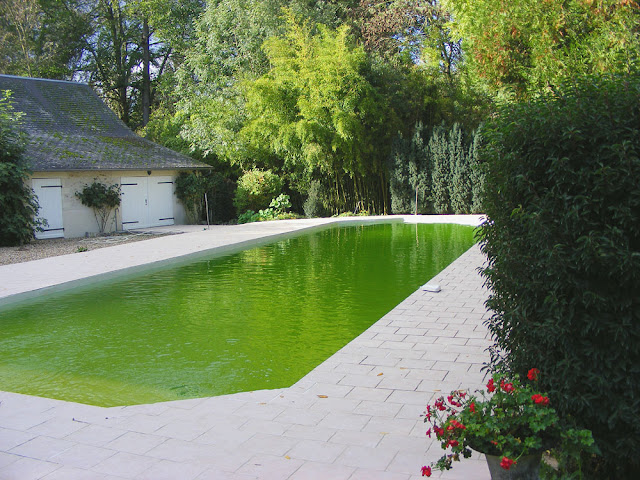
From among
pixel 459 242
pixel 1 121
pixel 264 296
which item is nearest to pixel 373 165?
pixel 459 242

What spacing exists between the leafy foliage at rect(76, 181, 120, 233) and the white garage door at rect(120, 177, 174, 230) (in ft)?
1.71

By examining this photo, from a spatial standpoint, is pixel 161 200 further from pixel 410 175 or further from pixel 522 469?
pixel 522 469

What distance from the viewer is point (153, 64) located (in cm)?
3228

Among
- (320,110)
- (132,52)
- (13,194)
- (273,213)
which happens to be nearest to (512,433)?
(13,194)

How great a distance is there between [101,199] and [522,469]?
16.6 metres

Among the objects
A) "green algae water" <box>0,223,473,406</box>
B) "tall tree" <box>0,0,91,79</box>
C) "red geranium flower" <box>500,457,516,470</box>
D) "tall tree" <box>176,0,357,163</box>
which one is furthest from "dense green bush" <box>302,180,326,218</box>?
"red geranium flower" <box>500,457,516,470</box>

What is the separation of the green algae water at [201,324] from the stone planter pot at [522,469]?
2.82m

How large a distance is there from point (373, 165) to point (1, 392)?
18.4m

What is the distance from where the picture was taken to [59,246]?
48.1ft

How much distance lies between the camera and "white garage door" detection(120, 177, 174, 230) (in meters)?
18.4

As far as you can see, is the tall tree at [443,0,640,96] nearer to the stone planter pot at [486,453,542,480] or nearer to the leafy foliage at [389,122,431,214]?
the leafy foliage at [389,122,431,214]

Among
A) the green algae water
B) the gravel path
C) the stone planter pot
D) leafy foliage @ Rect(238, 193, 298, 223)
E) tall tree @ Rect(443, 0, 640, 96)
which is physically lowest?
the green algae water

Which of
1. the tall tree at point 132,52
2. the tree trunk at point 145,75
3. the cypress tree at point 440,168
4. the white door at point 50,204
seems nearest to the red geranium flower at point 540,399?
the white door at point 50,204

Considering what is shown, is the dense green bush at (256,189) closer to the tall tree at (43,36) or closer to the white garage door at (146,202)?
the white garage door at (146,202)
